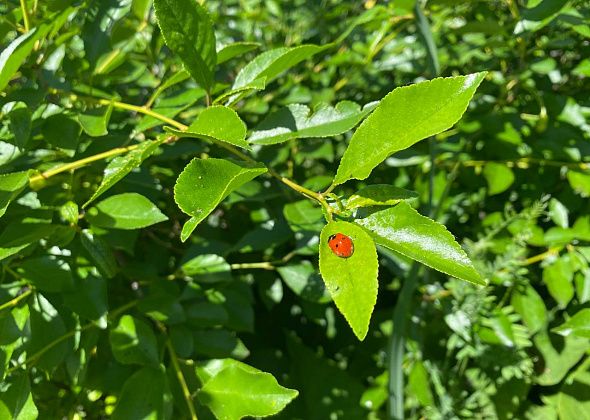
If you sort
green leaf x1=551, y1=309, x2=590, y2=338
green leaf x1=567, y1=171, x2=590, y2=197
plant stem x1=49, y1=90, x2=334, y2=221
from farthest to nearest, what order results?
green leaf x1=567, y1=171, x2=590, y2=197
green leaf x1=551, y1=309, x2=590, y2=338
plant stem x1=49, y1=90, x2=334, y2=221

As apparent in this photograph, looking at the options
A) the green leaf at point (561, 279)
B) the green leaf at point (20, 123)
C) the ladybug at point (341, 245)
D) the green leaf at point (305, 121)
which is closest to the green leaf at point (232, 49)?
the green leaf at point (305, 121)

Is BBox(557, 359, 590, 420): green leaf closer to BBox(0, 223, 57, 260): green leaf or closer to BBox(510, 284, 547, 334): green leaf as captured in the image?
BBox(510, 284, 547, 334): green leaf

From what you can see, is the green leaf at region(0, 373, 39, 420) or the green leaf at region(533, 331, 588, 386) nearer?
the green leaf at region(0, 373, 39, 420)

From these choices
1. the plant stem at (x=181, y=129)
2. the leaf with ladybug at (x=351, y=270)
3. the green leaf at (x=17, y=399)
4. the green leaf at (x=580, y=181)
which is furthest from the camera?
the green leaf at (x=580, y=181)

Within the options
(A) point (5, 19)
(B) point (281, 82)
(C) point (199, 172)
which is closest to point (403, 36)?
(B) point (281, 82)

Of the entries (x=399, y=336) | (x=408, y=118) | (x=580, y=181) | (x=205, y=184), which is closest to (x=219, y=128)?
(x=205, y=184)

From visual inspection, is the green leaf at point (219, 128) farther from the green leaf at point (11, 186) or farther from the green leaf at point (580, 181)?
the green leaf at point (580, 181)

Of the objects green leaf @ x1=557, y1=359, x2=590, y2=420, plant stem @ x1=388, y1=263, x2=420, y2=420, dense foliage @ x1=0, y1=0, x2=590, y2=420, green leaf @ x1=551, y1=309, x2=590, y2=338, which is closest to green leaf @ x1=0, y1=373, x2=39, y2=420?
dense foliage @ x1=0, y1=0, x2=590, y2=420
